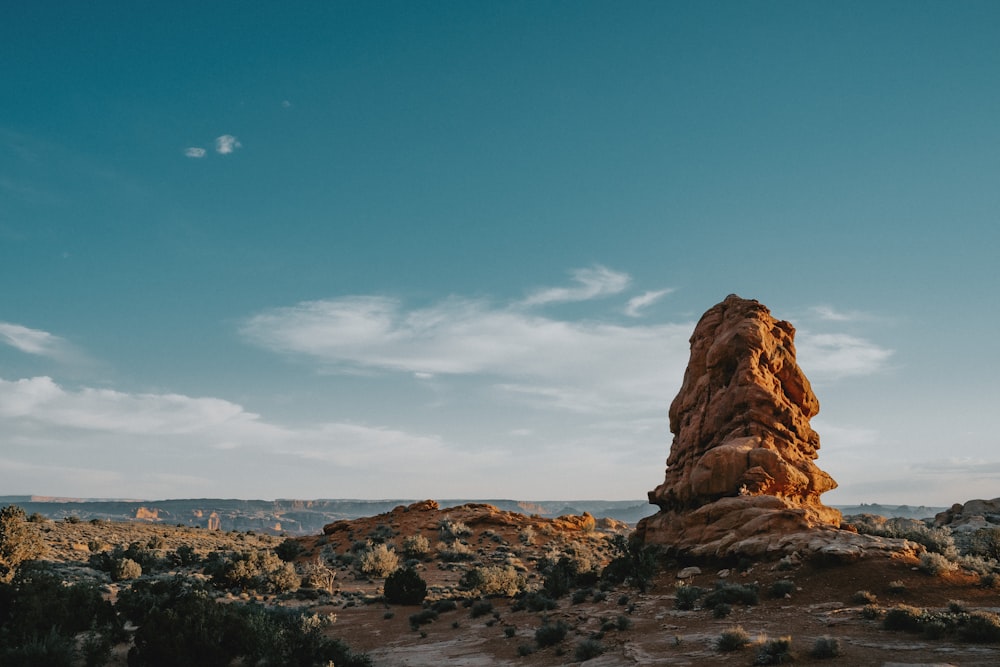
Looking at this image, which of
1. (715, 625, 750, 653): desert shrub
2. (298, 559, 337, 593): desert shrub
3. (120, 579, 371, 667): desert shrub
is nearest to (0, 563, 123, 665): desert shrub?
(120, 579, 371, 667): desert shrub

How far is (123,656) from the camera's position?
546 inches

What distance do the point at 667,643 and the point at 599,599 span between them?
7960mm

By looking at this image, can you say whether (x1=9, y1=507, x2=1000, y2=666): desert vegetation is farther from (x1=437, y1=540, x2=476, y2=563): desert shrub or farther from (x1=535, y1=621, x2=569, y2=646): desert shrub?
(x1=437, y1=540, x2=476, y2=563): desert shrub

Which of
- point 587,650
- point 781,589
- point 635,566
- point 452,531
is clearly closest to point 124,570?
point 452,531

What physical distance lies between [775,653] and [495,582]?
1693 cm

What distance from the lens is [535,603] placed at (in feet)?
67.4

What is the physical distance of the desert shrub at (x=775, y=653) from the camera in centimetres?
1013

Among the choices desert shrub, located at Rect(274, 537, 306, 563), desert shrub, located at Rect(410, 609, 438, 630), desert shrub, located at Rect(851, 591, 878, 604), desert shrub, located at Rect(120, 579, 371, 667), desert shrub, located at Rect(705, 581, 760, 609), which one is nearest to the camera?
desert shrub, located at Rect(120, 579, 371, 667)

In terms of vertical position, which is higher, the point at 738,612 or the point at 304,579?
the point at 738,612

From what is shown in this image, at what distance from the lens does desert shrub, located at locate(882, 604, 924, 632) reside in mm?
11734

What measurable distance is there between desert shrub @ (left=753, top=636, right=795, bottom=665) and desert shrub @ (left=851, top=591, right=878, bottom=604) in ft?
20.5

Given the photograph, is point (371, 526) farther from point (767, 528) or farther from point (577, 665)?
point (577, 665)

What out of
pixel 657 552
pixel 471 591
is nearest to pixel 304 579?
pixel 471 591

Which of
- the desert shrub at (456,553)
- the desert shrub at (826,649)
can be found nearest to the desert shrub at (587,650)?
the desert shrub at (826,649)
